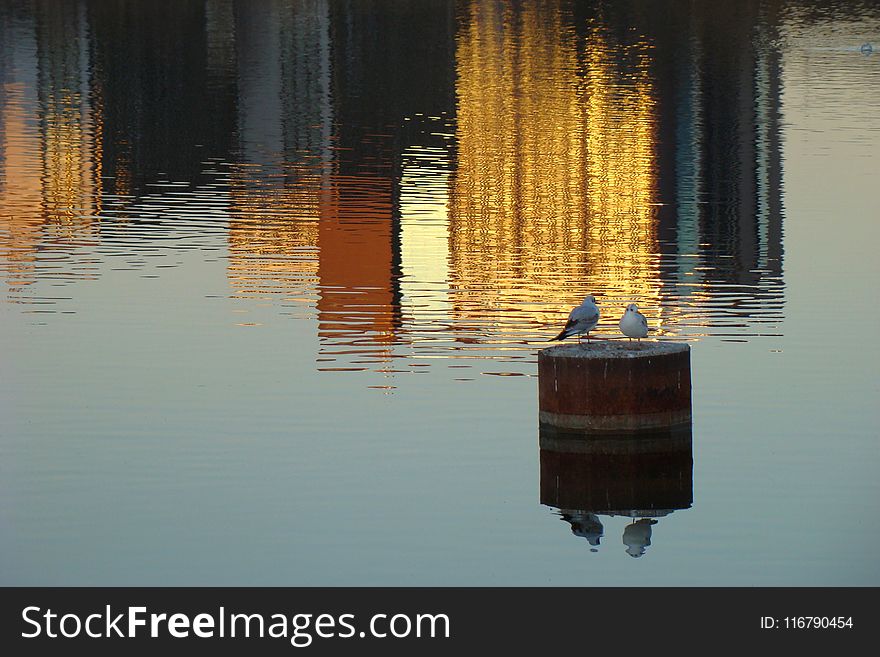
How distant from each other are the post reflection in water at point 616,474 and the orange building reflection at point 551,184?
7.29 meters

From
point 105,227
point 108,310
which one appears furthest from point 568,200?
point 108,310

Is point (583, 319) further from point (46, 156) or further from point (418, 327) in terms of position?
point (46, 156)

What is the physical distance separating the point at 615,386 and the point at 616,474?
93 cm

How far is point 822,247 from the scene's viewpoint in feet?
120

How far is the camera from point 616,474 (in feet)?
68.0

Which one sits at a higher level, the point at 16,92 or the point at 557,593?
the point at 16,92

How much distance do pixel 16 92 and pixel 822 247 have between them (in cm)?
4118

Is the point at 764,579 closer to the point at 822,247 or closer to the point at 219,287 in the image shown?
the point at 219,287

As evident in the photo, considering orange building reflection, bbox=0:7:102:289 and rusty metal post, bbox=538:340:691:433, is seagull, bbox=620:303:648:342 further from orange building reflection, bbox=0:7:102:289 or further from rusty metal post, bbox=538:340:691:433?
orange building reflection, bbox=0:7:102:289

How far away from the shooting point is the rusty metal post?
67.7 feet

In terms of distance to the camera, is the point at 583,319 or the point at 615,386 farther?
the point at 583,319

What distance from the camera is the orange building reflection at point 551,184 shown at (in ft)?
107

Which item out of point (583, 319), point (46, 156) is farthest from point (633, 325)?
point (46, 156)

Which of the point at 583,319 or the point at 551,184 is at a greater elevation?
the point at 551,184
